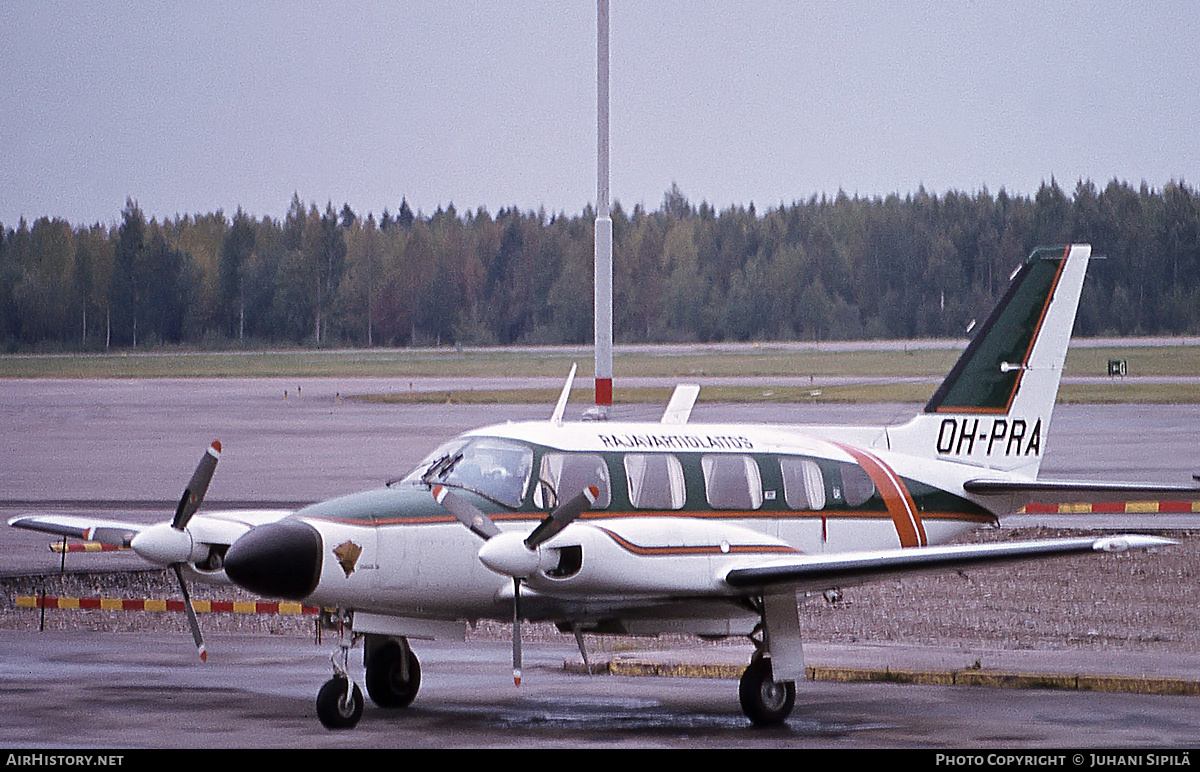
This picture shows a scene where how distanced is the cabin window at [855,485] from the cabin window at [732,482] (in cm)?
97

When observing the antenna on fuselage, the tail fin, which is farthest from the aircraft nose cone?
the antenna on fuselage

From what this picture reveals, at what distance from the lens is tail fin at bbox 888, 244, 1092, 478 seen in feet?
50.8

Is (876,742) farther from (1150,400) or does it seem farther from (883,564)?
(1150,400)

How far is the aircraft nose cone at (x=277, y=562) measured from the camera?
11281 millimetres

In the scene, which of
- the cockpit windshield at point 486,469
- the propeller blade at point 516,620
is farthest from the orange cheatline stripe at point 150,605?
the propeller blade at point 516,620

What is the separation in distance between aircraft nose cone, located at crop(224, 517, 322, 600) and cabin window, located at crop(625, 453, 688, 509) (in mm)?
2799

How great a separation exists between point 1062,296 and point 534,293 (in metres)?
126

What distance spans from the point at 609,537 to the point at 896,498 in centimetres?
351

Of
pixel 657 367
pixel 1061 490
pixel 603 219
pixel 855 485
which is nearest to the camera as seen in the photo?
pixel 855 485

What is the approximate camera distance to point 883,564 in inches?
473

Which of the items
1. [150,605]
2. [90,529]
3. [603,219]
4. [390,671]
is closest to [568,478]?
[390,671]

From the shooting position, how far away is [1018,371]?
1566 cm

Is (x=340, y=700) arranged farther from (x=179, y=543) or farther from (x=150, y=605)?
(x=150, y=605)

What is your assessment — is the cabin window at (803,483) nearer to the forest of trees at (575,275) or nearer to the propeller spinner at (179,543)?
the propeller spinner at (179,543)
